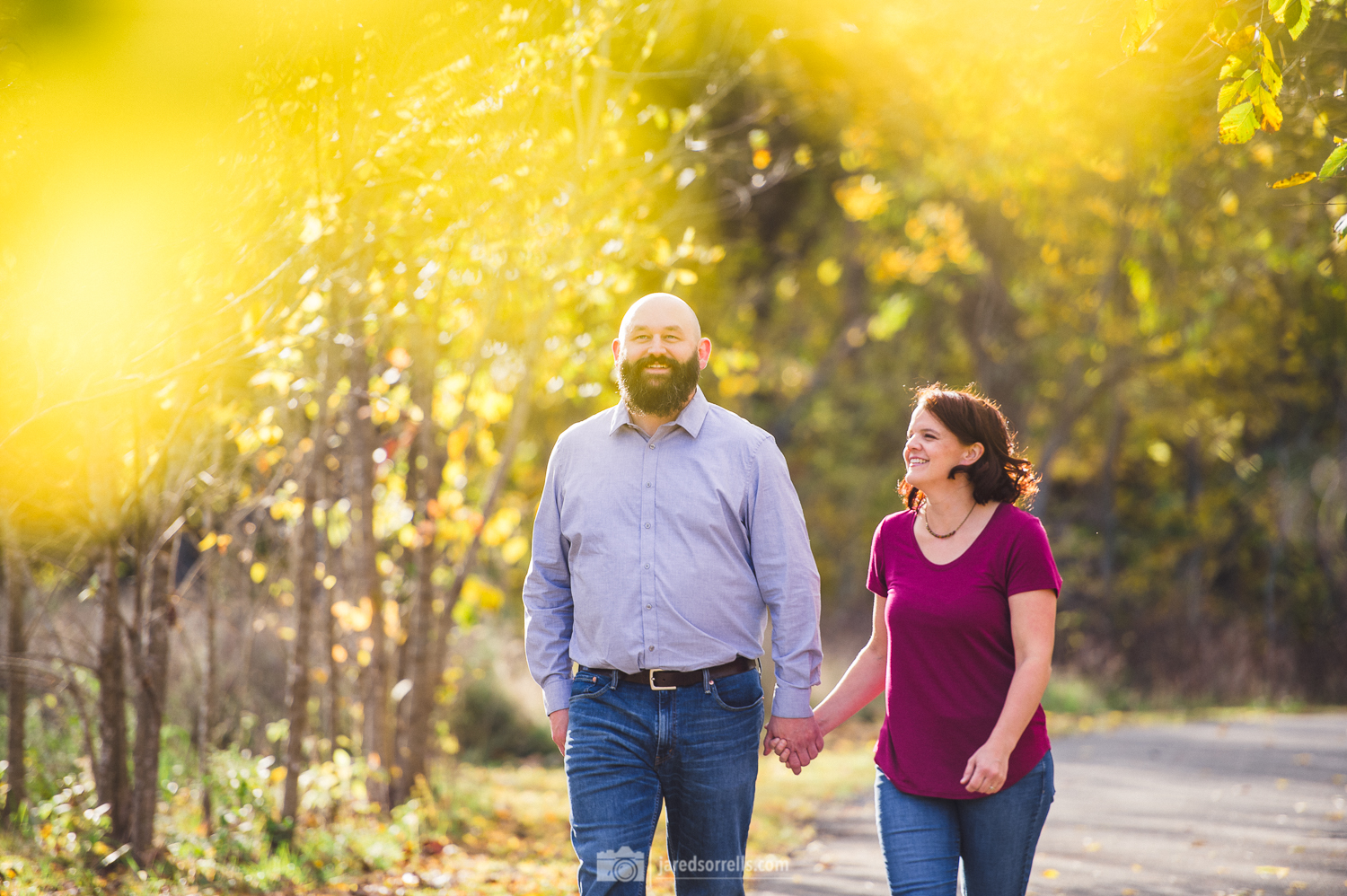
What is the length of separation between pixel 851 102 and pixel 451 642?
909 cm

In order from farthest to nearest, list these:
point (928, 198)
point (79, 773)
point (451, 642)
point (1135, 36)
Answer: point (928, 198), point (451, 642), point (79, 773), point (1135, 36)

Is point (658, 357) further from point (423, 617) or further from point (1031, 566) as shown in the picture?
point (423, 617)

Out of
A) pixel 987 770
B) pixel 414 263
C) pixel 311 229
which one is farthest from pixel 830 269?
pixel 987 770

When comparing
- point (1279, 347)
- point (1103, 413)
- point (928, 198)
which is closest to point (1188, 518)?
point (1103, 413)

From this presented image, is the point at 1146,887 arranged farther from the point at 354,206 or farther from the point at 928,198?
the point at 928,198

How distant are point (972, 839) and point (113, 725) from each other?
4.42 metres

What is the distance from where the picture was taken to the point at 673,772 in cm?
344

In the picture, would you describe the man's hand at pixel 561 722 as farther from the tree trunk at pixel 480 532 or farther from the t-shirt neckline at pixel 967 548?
the tree trunk at pixel 480 532

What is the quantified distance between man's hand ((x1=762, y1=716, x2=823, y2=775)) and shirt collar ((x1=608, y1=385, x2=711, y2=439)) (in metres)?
0.92

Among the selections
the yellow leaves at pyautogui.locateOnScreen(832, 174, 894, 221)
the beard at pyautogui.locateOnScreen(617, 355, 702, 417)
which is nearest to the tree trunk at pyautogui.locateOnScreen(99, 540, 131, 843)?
the beard at pyautogui.locateOnScreen(617, 355, 702, 417)

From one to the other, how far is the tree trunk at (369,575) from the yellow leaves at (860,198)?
6973 millimetres

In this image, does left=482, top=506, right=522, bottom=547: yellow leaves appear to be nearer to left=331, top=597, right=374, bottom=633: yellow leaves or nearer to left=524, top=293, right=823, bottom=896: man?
left=331, top=597, right=374, bottom=633: yellow leaves

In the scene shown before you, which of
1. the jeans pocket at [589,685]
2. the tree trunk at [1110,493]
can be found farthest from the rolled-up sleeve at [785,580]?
the tree trunk at [1110,493]

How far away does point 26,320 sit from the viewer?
15.3 feet
